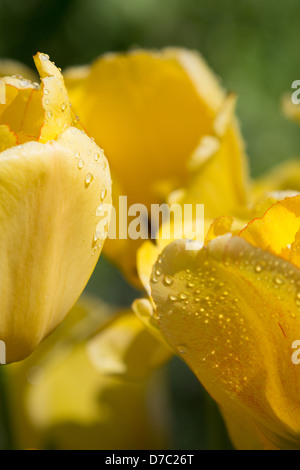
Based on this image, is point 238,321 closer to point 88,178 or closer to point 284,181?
point 88,178

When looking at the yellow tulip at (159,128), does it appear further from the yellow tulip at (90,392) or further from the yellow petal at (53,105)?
the yellow petal at (53,105)

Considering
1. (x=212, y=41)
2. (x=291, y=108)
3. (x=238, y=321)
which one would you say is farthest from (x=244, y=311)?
(x=212, y=41)

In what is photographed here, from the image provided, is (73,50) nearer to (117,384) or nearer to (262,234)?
(117,384)

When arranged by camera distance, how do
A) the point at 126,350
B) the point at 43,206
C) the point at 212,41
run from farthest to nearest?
the point at 212,41 < the point at 126,350 < the point at 43,206

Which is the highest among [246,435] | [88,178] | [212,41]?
[212,41]

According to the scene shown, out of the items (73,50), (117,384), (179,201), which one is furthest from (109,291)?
(179,201)

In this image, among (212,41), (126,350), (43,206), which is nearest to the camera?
(43,206)

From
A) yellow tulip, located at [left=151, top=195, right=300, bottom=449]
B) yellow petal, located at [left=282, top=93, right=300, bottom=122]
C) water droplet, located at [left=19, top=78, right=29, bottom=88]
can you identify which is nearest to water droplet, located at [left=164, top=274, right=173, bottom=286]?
yellow tulip, located at [left=151, top=195, right=300, bottom=449]

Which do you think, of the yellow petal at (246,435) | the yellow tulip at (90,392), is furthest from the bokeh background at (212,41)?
the yellow petal at (246,435)

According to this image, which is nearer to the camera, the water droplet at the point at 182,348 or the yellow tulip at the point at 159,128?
the water droplet at the point at 182,348
